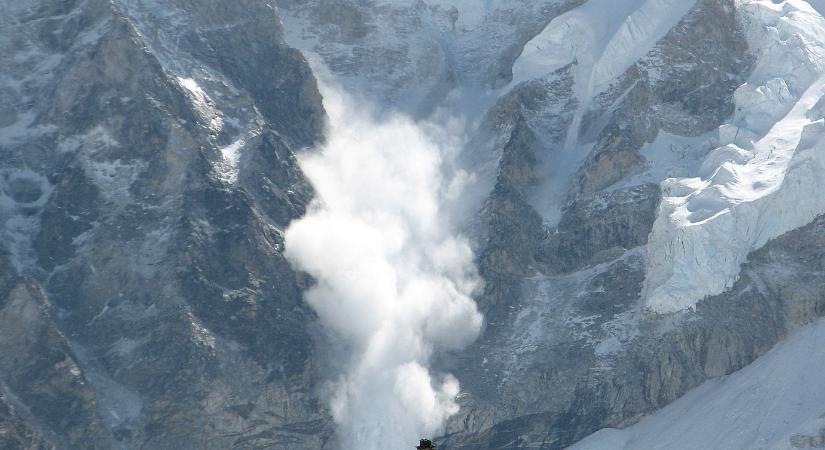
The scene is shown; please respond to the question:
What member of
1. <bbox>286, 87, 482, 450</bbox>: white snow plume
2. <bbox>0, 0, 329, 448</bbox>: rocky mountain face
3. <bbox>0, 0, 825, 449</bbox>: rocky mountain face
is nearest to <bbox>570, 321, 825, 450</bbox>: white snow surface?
<bbox>0, 0, 825, 449</bbox>: rocky mountain face

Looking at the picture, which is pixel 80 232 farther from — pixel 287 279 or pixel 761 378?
pixel 761 378

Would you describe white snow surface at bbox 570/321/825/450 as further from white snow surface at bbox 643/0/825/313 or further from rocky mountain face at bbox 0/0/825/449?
white snow surface at bbox 643/0/825/313

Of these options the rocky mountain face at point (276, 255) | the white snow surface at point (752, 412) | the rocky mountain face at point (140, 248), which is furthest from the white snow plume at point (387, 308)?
the white snow surface at point (752, 412)

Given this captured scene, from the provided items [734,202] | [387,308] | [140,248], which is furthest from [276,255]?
[734,202]

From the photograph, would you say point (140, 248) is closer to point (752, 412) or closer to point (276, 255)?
point (276, 255)

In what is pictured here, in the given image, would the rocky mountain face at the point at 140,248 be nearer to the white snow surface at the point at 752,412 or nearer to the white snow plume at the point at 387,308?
the white snow plume at the point at 387,308

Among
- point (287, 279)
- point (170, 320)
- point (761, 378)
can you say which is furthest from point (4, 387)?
point (761, 378)
